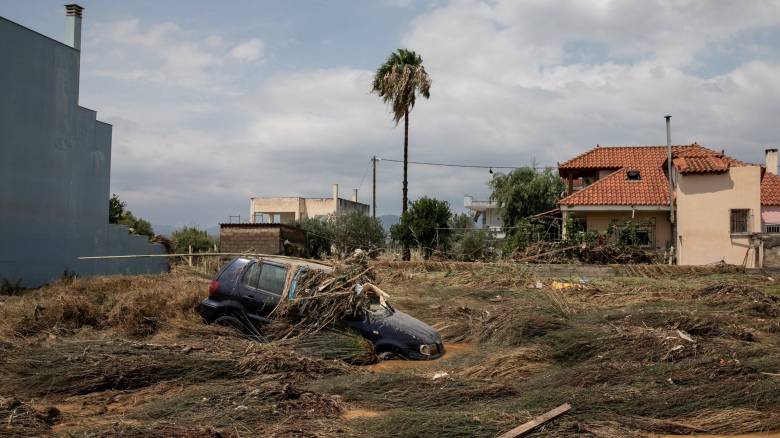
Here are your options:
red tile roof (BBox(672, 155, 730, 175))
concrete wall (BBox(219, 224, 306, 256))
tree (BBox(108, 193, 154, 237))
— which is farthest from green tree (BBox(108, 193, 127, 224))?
red tile roof (BBox(672, 155, 730, 175))

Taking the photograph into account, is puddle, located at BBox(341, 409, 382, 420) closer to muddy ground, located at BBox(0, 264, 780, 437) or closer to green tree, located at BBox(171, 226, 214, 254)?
muddy ground, located at BBox(0, 264, 780, 437)

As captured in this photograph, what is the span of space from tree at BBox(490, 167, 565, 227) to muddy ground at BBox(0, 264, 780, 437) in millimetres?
34336

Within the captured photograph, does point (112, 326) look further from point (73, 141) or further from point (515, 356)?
point (73, 141)

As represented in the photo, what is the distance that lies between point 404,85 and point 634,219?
477 inches

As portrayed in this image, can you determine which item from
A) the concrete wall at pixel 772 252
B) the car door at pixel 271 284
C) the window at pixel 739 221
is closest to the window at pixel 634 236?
the window at pixel 739 221

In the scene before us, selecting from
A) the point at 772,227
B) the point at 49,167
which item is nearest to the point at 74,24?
the point at 49,167

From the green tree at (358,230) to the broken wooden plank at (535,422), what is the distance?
102 ft

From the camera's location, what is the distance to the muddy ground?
6.20 m

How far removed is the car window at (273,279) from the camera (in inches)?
404

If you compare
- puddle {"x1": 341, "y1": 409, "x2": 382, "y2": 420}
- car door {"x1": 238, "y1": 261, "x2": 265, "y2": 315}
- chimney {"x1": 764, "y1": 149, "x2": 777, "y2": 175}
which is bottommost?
puddle {"x1": 341, "y1": 409, "x2": 382, "y2": 420}

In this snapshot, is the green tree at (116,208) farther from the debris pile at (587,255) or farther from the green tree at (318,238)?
the debris pile at (587,255)

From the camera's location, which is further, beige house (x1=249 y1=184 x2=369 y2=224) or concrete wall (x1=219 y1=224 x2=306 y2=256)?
beige house (x1=249 y1=184 x2=369 y2=224)

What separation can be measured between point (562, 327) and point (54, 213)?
17.5m

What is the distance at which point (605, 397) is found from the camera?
7004 millimetres
